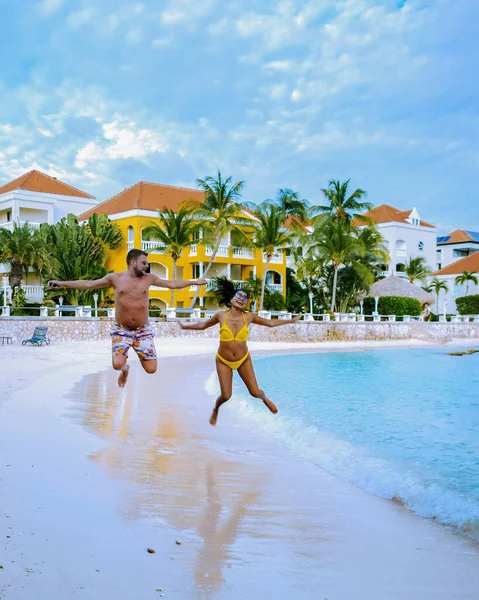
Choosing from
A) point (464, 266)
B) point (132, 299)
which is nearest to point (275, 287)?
point (464, 266)

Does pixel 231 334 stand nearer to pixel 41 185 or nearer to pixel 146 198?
pixel 146 198

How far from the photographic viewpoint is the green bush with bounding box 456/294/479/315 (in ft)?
174

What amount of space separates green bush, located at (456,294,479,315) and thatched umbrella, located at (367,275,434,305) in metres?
10.1

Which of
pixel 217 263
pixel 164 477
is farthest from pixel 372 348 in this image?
pixel 164 477

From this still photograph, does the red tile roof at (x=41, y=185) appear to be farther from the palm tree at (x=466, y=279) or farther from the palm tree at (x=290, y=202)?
the palm tree at (x=466, y=279)

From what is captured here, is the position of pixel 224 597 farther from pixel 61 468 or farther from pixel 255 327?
Answer: pixel 255 327

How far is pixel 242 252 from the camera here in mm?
42219

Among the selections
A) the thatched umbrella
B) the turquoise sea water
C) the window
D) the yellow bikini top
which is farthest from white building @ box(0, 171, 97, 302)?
the yellow bikini top

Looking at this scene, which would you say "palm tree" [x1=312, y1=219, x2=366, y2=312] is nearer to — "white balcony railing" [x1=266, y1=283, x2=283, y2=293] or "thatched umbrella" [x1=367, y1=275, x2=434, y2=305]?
"thatched umbrella" [x1=367, y1=275, x2=434, y2=305]

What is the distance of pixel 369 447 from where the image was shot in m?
9.36

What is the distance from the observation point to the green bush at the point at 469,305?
174 feet

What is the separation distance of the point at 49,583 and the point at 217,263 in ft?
125

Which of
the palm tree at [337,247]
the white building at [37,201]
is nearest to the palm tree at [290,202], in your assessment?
the palm tree at [337,247]

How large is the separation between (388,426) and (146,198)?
30.8 metres
